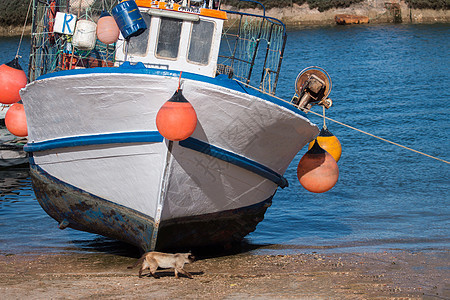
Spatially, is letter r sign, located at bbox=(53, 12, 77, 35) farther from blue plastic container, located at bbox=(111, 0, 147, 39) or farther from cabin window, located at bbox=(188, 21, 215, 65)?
blue plastic container, located at bbox=(111, 0, 147, 39)

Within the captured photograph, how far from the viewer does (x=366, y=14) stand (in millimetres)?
63000

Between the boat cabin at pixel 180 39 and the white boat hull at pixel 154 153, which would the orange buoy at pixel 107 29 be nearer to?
the boat cabin at pixel 180 39

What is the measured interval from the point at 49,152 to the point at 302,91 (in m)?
4.16

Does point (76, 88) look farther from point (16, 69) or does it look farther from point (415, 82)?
point (415, 82)

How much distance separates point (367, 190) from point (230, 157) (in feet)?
26.1

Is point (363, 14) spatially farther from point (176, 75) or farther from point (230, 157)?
point (176, 75)

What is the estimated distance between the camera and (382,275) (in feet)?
29.0

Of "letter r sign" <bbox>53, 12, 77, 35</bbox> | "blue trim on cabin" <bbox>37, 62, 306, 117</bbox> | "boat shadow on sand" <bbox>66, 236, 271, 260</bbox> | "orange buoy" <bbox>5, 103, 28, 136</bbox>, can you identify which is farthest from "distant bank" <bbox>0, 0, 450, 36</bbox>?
"blue trim on cabin" <bbox>37, 62, 306, 117</bbox>

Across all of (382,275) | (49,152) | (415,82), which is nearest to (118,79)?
(49,152)

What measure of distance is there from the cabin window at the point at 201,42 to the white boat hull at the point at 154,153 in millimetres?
1050

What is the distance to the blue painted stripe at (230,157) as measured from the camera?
8.33 m

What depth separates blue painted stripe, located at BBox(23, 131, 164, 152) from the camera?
8.25m

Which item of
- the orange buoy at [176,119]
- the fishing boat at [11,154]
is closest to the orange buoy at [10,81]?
the orange buoy at [176,119]

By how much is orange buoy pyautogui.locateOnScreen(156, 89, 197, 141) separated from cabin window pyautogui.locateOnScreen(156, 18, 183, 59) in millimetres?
2199
